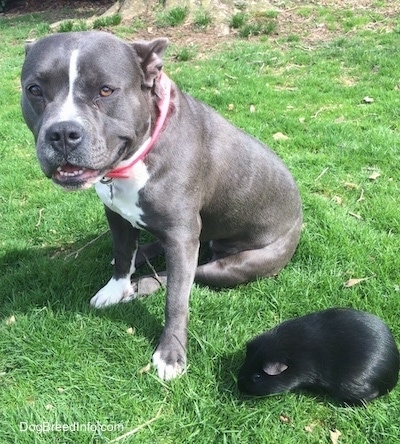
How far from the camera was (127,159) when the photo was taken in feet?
8.50

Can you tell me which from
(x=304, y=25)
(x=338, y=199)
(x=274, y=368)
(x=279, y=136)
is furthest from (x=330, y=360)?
(x=304, y=25)

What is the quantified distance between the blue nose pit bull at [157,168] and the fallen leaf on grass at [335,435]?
2.72 feet

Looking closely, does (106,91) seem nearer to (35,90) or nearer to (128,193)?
(35,90)

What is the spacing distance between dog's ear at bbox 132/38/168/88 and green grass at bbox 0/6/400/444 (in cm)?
138

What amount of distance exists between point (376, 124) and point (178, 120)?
3116 mm

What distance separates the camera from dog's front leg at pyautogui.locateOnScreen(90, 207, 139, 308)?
320 cm

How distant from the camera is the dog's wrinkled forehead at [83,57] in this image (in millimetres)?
2279

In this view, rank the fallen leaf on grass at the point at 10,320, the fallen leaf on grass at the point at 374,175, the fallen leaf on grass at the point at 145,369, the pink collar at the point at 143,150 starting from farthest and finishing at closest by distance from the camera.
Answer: the fallen leaf on grass at the point at 374,175 → the fallen leaf on grass at the point at 10,320 → the fallen leaf on grass at the point at 145,369 → the pink collar at the point at 143,150

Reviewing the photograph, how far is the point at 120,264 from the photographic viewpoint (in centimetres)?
331

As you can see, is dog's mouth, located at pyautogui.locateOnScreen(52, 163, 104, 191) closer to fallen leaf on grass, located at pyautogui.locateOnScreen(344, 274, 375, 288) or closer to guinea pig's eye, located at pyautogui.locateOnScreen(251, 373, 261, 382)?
guinea pig's eye, located at pyautogui.locateOnScreen(251, 373, 261, 382)

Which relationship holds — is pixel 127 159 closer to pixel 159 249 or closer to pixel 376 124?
pixel 159 249

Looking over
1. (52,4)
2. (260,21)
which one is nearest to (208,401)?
(260,21)

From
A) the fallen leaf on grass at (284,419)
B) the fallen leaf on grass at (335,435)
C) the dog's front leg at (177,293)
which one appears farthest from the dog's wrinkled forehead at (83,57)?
the fallen leaf on grass at (335,435)

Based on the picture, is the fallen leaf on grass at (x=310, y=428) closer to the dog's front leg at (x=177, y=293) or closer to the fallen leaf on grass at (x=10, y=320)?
the dog's front leg at (x=177, y=293)
